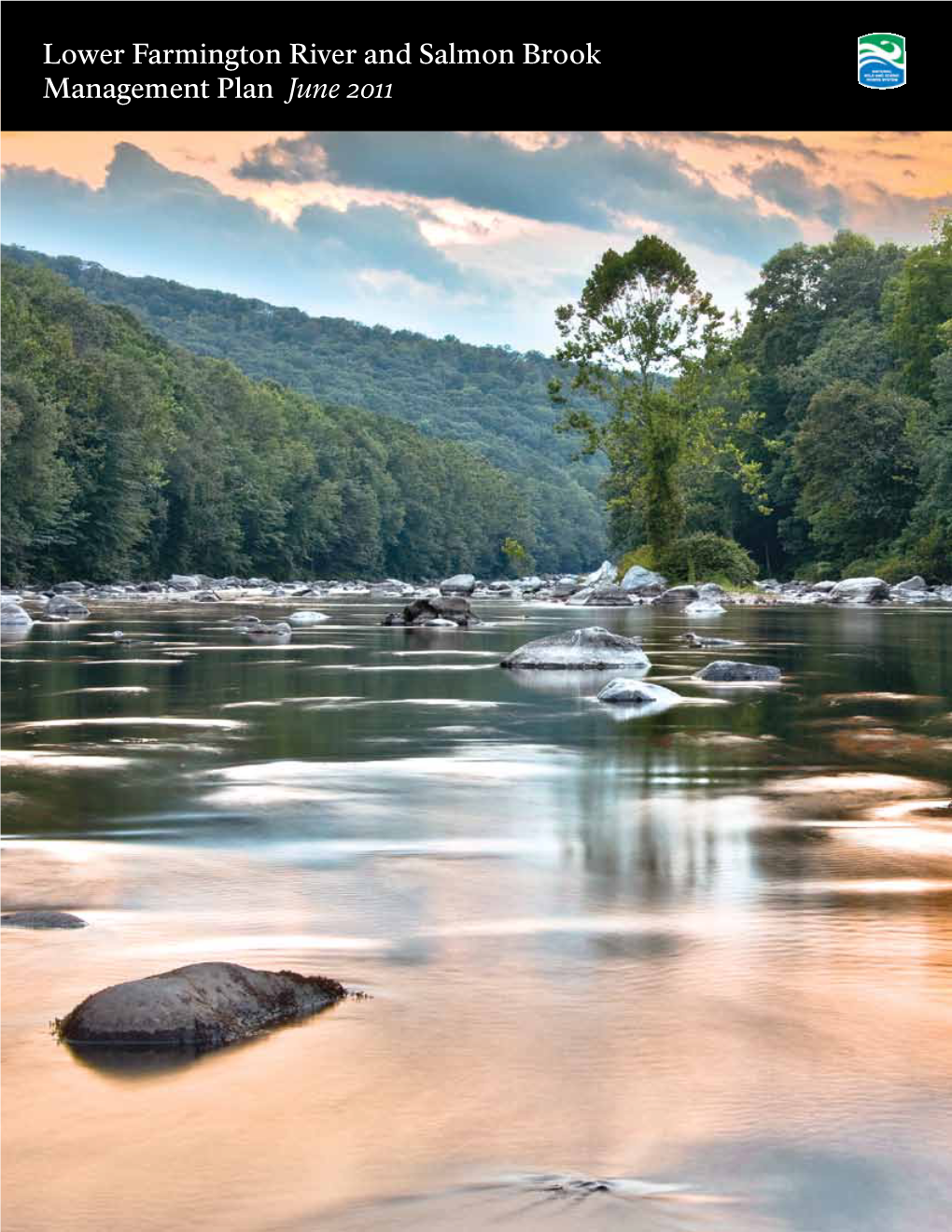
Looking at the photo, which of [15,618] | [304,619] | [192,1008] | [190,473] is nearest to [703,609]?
[304,619]

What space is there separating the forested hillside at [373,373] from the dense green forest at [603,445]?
1613 inches

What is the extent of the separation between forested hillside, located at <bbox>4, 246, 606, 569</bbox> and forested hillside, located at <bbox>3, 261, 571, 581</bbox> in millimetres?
29526

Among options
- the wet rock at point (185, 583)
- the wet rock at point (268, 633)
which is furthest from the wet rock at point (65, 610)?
the wet rock at point (185, 583)

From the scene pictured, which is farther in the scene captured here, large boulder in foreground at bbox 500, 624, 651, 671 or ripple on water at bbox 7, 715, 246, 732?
large boulder in foreground at bbox 500, 624, 651, 671

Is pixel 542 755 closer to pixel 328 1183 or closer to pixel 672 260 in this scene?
pixel 328 1183

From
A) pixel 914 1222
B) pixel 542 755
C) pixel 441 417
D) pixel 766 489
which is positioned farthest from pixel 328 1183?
pixel 441 417

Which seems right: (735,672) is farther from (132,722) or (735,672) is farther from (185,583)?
(185,583)

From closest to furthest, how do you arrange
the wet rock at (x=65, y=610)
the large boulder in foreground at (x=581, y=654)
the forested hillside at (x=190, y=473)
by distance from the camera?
the large boulder in foreground at (x=581, y=654)
the wet rock at (x=65, y=610)
the forested hillside at (x=190, y=473)

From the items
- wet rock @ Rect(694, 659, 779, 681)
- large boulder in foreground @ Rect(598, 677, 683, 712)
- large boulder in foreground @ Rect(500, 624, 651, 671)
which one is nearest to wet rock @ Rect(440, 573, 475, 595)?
large boulder in foreground @ Rect(500, 624, 651, 671)

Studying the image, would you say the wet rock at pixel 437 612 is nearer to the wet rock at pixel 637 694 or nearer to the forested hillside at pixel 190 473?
the wet rock at pixel 637 694

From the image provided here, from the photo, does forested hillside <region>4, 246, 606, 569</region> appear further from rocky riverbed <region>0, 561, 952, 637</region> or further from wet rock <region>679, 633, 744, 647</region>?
wet rock <region>679, 633, 744, 647</region>

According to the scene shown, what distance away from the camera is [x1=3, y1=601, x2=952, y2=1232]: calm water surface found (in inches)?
111

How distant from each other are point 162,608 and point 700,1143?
3722cm

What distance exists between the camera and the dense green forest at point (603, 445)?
2073 inches
